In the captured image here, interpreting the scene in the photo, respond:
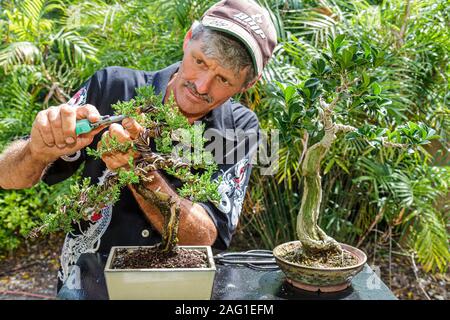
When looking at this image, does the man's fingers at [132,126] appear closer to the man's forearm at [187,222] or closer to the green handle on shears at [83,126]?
the green handle on shears at [83,126]

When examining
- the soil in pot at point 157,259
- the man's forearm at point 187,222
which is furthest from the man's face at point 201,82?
the soil in pot at point 157,259

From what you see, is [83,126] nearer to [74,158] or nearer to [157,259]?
[157,259]

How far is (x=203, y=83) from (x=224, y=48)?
13cm

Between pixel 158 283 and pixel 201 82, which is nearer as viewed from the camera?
pixel 158 283

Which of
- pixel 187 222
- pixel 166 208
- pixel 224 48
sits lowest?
pixel 187 222

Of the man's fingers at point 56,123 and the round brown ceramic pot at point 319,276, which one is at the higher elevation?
the man's fingers at point 56,123

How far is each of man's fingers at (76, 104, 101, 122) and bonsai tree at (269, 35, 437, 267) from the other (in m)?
0.42

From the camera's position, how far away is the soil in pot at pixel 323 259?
3.85 feet

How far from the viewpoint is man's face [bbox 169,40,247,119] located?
5.02ft

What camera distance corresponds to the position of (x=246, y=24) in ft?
5.00

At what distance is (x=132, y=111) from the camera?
1044 millimetres

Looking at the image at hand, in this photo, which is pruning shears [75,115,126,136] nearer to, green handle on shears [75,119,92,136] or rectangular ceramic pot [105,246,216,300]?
green handle on shears [75,119,92,136]

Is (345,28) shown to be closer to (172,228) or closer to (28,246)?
(172,228)

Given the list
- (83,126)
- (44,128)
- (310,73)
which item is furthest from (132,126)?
(310,73)
